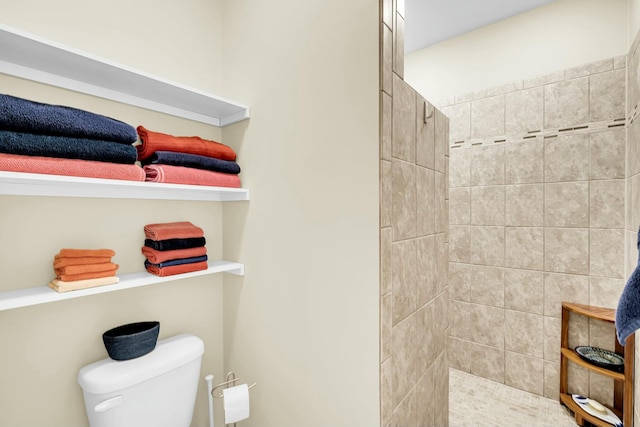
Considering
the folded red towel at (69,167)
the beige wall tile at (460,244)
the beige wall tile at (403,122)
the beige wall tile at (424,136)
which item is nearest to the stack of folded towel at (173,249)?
the folded red towel at (69,167)

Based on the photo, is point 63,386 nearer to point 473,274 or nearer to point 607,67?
point 473,274

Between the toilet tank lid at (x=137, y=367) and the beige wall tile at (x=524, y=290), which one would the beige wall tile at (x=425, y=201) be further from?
the beige wall tile at (x=524, y=290)

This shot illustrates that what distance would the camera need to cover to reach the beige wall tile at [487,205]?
89.0 inches

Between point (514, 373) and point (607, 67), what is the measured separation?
6.97 feet

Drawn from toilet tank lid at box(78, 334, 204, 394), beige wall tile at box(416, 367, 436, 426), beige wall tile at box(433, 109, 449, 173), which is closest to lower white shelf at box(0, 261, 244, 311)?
toilet tank lid at box(78, 334, 204, 394)

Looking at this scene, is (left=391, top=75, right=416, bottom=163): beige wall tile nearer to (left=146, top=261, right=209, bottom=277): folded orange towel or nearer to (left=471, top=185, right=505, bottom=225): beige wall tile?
(left=146, top=261, right=209, bottom=277): folded orange towel

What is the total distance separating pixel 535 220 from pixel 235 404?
2.18 meters

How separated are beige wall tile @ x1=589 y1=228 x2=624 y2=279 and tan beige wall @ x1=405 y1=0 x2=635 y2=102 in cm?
110

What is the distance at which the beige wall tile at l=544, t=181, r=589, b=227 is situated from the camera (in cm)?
193

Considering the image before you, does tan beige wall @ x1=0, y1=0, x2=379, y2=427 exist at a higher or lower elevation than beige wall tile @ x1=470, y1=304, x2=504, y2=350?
higher

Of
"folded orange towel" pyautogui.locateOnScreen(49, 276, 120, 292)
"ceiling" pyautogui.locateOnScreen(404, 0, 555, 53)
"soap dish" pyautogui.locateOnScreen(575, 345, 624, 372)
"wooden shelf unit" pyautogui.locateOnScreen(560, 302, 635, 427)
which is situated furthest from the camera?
"ceiling" pyautogui.locateOnScreen(404, 0, 555, 53)

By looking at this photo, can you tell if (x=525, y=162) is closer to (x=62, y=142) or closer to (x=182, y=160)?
(x=182, y=160)

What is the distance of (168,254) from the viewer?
1.19 metres

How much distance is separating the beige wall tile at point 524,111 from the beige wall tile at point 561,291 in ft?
3.37
